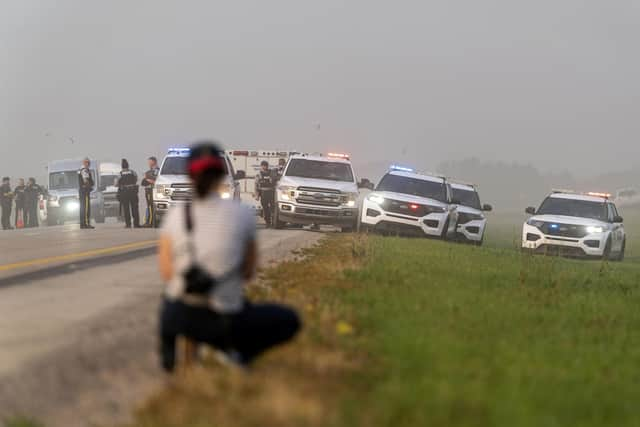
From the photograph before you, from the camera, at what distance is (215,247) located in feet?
19.1

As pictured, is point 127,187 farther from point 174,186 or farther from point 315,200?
point 315,200

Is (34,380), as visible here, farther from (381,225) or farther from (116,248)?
(381,225)

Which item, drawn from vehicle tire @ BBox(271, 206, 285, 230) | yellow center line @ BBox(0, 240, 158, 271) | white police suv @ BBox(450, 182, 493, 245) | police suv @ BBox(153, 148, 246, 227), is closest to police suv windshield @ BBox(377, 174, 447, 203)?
white police suv @ BBox(450, 182, 493, 245)

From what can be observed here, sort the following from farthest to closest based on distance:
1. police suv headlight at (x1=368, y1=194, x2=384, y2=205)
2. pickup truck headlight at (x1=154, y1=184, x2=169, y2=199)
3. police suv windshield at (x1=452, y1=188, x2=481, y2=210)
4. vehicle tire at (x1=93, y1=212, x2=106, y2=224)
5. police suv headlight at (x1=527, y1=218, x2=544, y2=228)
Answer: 1. vehicle tire at (x1=93, y1=212, x2=106, y2=224)
2. police suv windshield at (x1=452, y1=188, x2=481, y2=210)
3. police suv headlight at (x1=527, y1=218, x2=544, y2=228)
4. pickup truck headlight at (x1=154, y1=184, x2=169, y2=199)
5. police suv headlight at (x1=368, y1=194, x2=384, y2=205)

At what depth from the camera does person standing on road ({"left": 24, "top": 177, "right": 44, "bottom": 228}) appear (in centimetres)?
3728

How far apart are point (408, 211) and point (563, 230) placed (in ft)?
15.2

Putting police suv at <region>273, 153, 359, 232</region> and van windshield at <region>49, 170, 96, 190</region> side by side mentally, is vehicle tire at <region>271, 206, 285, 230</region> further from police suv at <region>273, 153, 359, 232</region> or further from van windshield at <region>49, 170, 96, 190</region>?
van windshield at <region>49, 170, 96, 190</region>

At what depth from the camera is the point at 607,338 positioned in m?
9.92

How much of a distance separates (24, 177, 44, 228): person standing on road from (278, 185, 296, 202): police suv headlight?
13219 millimetres

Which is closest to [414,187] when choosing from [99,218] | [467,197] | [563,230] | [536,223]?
[536,223]

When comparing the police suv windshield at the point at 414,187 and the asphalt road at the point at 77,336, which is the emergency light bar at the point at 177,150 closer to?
the police suv windshield at the point at 414,187

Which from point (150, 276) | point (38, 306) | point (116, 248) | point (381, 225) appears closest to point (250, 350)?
point (38, 306)

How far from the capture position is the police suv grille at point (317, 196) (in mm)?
27297

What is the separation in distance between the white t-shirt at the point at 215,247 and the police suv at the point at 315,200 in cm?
2131
